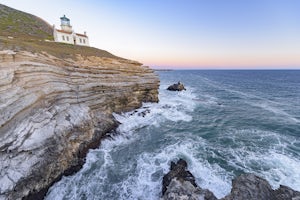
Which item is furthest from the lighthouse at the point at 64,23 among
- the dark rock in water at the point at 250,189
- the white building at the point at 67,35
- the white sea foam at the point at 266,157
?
the dark rock in water at the point at 250,189

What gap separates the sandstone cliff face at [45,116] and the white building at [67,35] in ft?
79.8

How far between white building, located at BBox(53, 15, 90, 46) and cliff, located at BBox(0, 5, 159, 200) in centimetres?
2324

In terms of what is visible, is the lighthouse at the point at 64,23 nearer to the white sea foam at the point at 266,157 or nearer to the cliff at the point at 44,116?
the cliff at the point at 44,116

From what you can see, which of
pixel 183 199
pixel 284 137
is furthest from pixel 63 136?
pixel 284 137

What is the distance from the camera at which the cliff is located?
10773 millimetres

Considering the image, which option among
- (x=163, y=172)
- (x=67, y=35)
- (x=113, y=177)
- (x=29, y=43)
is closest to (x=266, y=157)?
(x=163, y=172)

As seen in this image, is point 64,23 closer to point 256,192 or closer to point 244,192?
point 244,192

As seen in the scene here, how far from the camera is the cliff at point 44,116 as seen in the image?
10.8 m

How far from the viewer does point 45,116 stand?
13430 mm

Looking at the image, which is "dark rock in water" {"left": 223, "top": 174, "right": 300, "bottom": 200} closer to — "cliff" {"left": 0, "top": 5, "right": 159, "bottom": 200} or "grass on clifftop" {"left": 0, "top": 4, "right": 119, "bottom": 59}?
"cliff" {"left": 0, "top": 5, "right": 159, "bottom": 200}

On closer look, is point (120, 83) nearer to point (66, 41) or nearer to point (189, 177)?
point (189, 177)

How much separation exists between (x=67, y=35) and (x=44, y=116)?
3581 cm

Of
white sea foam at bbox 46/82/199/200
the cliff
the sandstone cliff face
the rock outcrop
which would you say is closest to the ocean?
white sea foam at bbox 46/82/199/200

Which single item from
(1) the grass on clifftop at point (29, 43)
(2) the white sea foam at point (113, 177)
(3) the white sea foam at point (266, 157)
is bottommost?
(2) the white sea foam at point (113, 177)
